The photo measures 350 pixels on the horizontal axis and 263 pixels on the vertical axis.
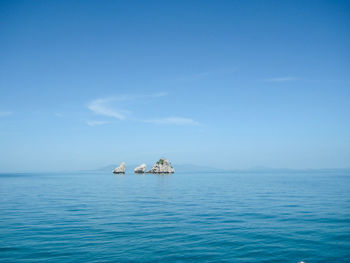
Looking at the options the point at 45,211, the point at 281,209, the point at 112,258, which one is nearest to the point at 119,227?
the point at 112,258

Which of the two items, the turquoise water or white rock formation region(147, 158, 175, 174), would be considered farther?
white rock formation region(147, 158, 175, 174)

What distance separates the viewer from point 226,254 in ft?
45.2

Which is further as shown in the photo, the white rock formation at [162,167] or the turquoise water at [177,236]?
the white rock formation at [162,167]

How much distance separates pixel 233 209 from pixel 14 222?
23480mm

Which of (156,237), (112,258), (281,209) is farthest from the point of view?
(281,209)

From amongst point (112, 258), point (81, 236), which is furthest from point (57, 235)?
point (112, 258)

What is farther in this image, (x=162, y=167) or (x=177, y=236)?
(x=162, y=167)

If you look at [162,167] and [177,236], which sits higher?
[177,236]

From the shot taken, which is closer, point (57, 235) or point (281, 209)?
point (57, 235)

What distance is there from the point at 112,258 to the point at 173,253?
356cm

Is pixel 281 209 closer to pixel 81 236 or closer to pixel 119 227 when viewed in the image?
pixel 119 227

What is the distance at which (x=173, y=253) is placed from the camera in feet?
45.6

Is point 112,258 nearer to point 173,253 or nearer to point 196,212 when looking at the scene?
point 173,253

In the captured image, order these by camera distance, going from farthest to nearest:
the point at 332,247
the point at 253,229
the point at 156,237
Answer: the point at 253,229 → the point at 156,237 → the point at 332,247
